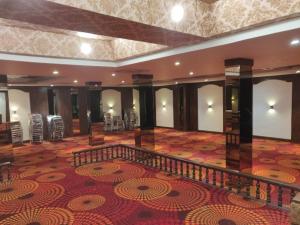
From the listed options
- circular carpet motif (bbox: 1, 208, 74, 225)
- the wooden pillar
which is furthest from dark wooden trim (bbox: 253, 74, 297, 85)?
circular carpet motif (bbox: 1, 208, 74, 225)

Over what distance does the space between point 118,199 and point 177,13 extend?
3428 millimetres

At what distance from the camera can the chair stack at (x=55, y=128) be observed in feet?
38.8

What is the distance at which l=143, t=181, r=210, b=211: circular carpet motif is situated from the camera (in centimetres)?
394

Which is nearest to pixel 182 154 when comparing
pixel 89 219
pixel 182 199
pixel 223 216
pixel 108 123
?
pixel 182 199

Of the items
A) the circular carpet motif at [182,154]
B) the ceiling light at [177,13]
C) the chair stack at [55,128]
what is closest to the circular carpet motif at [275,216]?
the ceiling light at [177,13]

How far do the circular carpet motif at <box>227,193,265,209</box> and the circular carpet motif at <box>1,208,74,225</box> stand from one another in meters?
2.84

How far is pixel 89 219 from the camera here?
3600mm

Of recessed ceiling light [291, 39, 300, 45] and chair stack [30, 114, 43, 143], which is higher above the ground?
recessed ceiling light [291, 39, 300, 45]

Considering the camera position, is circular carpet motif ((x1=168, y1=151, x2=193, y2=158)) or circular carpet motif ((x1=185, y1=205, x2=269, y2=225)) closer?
circular carpet motif ((x1=185, y1=205, x2=269, y2=225))

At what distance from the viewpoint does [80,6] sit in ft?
7.64

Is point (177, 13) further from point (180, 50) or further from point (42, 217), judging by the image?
point (42, 217)

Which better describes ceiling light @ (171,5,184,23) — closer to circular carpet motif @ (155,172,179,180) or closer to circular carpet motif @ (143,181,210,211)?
circular carpet motif @ (143,181,210,211)

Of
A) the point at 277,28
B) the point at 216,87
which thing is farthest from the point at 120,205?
the point at 216,87

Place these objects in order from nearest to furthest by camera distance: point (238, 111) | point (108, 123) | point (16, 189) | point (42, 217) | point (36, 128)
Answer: point (42, 217) < point (238, 111) < point (16, 189) < point (36, 128) < point (108, 123)
